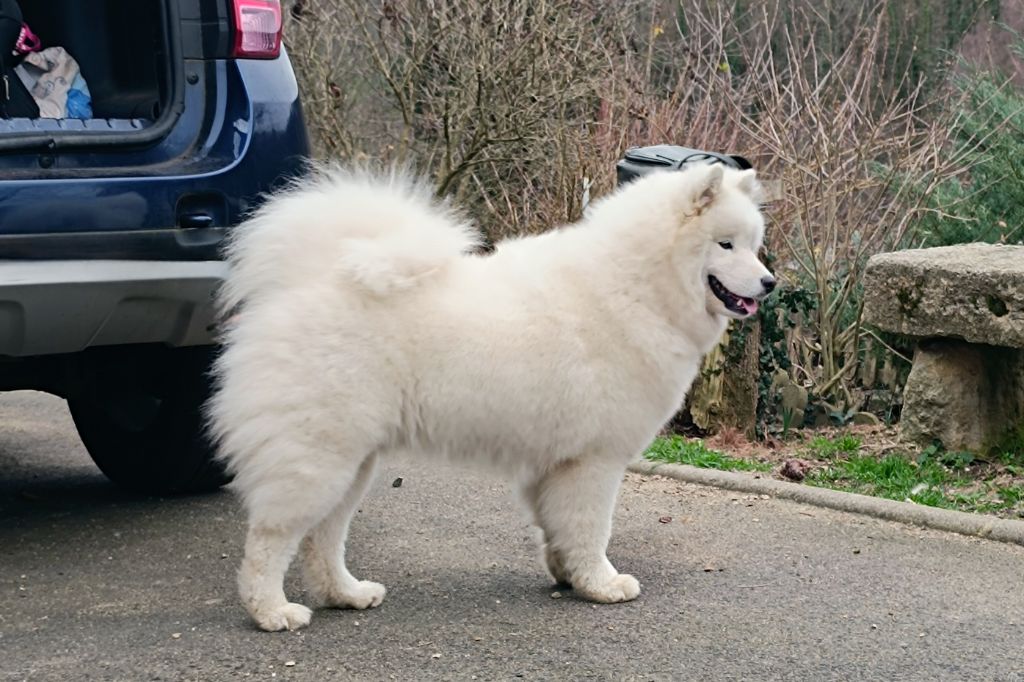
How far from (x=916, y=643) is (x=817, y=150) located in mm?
3837

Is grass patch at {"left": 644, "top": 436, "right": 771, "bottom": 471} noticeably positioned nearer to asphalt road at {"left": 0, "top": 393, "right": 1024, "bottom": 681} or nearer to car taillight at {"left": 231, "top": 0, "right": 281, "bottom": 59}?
asphalt road at {"left": 0, "top": 393, "right": 1024, "bottom": 681}

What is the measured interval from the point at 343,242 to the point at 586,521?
116 centimetres

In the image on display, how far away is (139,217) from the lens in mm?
4289

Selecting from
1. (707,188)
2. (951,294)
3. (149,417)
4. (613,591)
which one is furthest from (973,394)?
(149,417)

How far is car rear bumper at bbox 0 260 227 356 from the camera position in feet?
13.2

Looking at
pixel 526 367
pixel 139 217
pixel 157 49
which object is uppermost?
pixel 157 49

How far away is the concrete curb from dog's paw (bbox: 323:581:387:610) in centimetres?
207

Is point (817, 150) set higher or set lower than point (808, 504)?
higher

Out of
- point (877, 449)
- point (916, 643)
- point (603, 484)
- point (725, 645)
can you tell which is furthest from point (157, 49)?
point (877, 449)

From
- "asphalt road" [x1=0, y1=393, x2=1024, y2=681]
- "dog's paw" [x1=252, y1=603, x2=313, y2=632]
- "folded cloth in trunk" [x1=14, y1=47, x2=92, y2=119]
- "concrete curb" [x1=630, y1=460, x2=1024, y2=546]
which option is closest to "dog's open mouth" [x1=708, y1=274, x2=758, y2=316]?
"asphalt road" [x1=0, y1=393, x2=1024, y2=681]

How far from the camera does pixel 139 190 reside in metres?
4.31

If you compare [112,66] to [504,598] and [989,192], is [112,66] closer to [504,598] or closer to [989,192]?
[504,598]

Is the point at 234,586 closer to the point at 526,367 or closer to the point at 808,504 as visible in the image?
the point at 526,367

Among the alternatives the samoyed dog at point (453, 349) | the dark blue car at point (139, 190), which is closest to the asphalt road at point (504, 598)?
the samoyed dog at point (453, 349)
